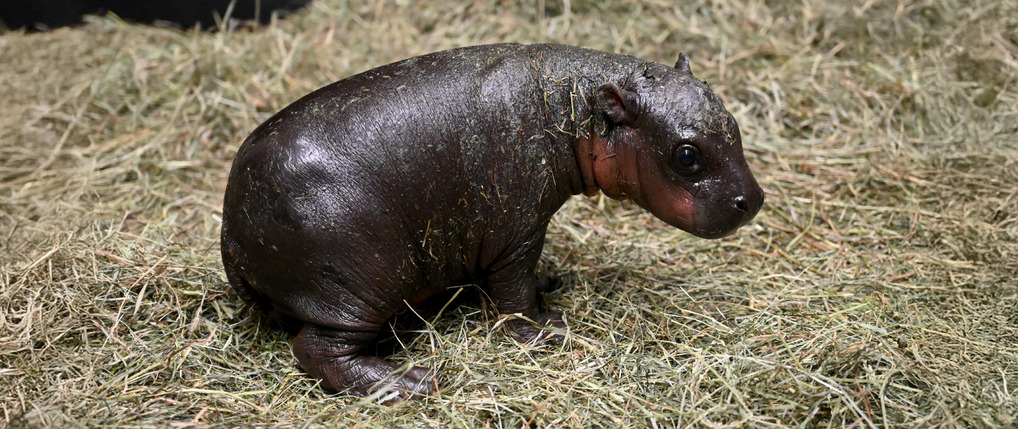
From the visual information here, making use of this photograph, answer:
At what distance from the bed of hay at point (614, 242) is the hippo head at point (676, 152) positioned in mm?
665

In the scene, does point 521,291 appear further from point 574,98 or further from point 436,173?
point 574,98

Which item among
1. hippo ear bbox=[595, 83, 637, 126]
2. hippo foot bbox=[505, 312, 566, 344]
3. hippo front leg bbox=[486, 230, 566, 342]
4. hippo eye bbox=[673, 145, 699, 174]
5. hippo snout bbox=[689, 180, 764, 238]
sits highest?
hippo ear bbox=[595, 83, 637, 126]

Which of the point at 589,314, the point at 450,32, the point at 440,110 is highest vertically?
the point at 440,110

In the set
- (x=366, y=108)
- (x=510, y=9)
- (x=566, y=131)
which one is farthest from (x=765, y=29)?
(x=366, y=108)

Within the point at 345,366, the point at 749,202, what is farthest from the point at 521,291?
→ the point at 749,202

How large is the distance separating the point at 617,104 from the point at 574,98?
20cm

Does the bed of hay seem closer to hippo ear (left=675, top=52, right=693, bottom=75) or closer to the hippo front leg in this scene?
the hippo front leg

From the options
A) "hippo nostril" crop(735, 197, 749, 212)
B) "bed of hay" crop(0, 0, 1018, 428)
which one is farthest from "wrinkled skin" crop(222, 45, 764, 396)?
"bed of hay" crop(0, 0, 1018, 428)

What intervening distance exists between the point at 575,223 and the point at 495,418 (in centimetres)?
194

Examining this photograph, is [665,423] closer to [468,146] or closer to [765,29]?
[468,146]

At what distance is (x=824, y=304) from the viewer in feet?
13.6

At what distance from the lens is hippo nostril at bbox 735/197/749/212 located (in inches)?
142

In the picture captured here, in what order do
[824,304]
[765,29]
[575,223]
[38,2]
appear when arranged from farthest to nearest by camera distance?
[38,2], [765,29], [575,223], [824,304]

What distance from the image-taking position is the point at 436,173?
352cm
